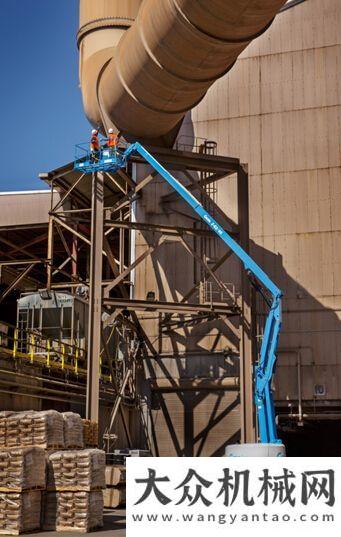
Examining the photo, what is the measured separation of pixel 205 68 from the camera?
72.8 feet

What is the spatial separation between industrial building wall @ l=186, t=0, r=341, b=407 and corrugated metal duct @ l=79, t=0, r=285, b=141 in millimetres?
6369

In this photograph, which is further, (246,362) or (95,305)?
(246,362)

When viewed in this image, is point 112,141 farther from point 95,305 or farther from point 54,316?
point 54,316

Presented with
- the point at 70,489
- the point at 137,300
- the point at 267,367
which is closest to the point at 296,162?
the point at 137,300

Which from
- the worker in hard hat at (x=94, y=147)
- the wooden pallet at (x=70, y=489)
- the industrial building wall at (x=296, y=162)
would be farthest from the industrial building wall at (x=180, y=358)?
the wooden pallet at (x=70, y=489)

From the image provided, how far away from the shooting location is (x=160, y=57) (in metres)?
21.9

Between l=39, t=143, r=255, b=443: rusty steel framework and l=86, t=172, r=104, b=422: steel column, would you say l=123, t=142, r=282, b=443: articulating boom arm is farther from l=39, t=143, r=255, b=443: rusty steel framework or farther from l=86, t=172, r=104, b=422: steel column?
l=86, t=172, r=104, b=422: steel column

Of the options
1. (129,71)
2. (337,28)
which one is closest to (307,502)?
(129,71)

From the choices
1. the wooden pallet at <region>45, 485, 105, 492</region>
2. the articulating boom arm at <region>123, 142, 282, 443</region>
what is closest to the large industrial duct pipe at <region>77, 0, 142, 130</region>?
the articulating boom arm at <region>123, 142, 282, 443</region>

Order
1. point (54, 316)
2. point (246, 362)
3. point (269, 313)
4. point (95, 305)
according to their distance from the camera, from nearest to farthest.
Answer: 1. point (269, 313)
2. point (95, 305)
3. point (246, 362)
4. point (54, 316)

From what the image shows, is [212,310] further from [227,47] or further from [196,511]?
[196,511]

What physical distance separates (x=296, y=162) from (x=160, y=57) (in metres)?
11.7

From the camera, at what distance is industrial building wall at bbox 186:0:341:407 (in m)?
30.3

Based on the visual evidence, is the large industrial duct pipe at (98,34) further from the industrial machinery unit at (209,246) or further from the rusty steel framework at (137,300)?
the rusty steel framework at (137,300)
